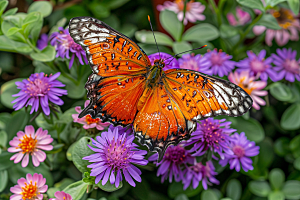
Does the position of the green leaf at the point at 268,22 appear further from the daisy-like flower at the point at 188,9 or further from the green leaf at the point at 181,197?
the green leaf at the point at 181,197

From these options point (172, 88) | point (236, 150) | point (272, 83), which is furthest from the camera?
point (272, 83)

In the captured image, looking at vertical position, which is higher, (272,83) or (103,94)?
(103,94)

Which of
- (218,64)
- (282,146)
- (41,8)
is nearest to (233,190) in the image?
(282,146)

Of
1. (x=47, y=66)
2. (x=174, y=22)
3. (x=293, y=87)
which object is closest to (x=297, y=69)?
(x=293, y=87)

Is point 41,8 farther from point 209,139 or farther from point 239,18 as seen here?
point 239,18

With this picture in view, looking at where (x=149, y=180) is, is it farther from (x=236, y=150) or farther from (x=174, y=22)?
(x=174, y=22)

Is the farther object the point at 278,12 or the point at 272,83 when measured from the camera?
the point at 278,12

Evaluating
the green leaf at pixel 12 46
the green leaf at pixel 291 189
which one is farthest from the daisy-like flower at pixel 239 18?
the green leaf at pixel 12 46

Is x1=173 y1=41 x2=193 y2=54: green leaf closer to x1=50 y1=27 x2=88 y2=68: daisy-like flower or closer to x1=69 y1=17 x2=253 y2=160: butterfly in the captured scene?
x1=69 y1=17 x2=253 y2=160: butterfly
